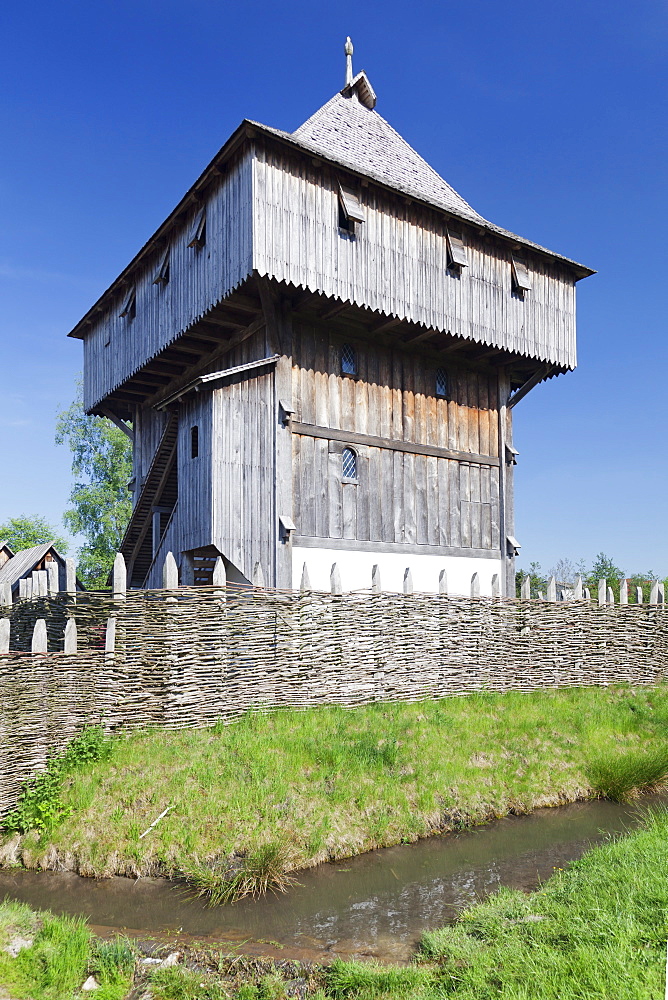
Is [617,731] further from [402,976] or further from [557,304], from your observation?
[557,304]

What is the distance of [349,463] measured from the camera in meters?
16.8

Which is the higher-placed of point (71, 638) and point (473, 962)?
point (71, 638)

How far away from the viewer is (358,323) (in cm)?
1709

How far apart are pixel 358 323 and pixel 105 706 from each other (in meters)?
10.4

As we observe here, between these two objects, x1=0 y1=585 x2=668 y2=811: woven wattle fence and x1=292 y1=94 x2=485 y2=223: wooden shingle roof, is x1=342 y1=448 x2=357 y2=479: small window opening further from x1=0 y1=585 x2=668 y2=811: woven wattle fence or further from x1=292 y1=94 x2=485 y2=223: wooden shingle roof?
x1=292 y1=94 x2=485 y2=223: wooden shingle roof

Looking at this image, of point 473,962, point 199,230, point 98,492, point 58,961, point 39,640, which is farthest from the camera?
point 98,492

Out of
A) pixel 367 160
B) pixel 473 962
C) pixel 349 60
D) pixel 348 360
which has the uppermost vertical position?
pixel 349 60

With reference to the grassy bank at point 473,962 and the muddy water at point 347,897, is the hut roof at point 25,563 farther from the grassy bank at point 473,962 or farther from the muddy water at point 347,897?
the grassy bank at point 473,962

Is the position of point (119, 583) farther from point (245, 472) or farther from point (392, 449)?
point (392, 449)

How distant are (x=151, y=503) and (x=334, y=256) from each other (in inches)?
314

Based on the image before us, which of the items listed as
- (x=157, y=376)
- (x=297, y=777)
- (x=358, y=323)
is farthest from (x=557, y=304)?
(x=297, y=777)

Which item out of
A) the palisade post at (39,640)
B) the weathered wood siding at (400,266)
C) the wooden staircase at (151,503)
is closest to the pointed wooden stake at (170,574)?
the palisade post at (39,640)

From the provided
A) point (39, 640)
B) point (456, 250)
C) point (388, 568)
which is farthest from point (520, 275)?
point (39, 640)

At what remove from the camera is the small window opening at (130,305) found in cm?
2003
